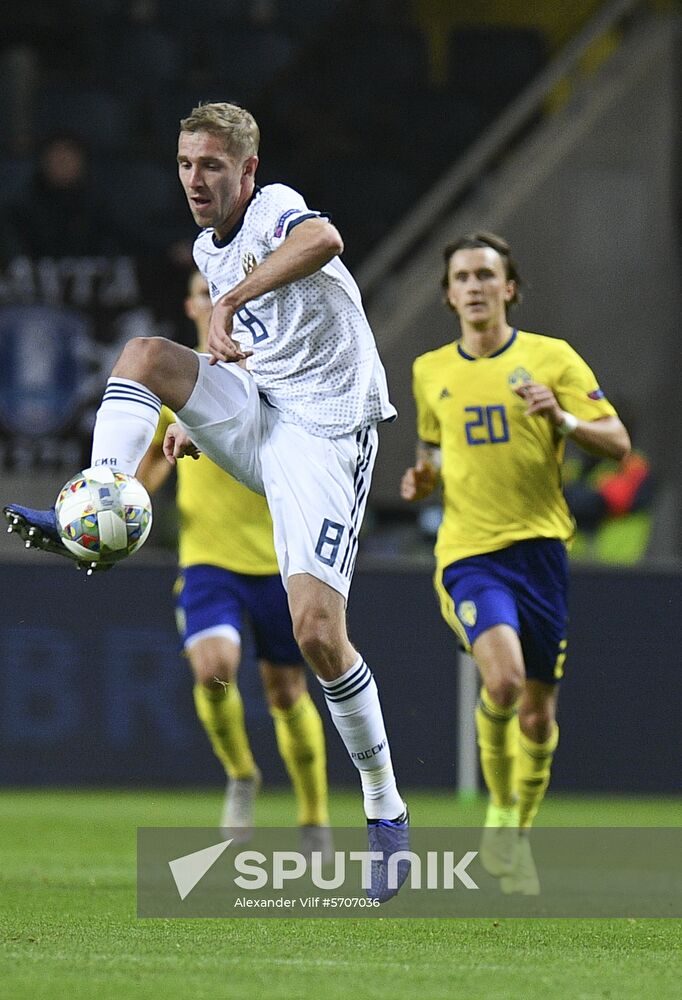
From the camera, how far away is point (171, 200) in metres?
15.5

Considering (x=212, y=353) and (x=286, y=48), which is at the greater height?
(x=286, y=48)

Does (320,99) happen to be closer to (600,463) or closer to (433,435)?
(600,463)

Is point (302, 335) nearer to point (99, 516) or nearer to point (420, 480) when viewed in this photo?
point (99, 516)

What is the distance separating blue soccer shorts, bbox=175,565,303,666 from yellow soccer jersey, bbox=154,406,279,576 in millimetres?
48

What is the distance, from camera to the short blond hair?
557 cm

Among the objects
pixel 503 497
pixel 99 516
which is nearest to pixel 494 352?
pixel 503 497

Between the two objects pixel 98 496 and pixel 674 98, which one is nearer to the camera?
pixel 98 496

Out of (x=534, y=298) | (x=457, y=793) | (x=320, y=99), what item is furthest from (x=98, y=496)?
(x=320, y=99)

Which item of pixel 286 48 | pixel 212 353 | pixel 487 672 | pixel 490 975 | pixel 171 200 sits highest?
pixel 286 48

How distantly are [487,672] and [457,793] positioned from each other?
471cm

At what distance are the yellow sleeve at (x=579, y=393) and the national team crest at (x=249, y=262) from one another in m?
1.79

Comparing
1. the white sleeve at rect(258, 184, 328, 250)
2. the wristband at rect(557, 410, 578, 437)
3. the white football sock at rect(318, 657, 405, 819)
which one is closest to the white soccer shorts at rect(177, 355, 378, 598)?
the white football sock at rect(318, 657, 405, 819)

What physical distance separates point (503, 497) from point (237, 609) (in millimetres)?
1584

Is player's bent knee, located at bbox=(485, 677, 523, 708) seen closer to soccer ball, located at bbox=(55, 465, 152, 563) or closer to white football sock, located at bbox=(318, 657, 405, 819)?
white football sock, located at bbox=(318, 657, 405, 819)
